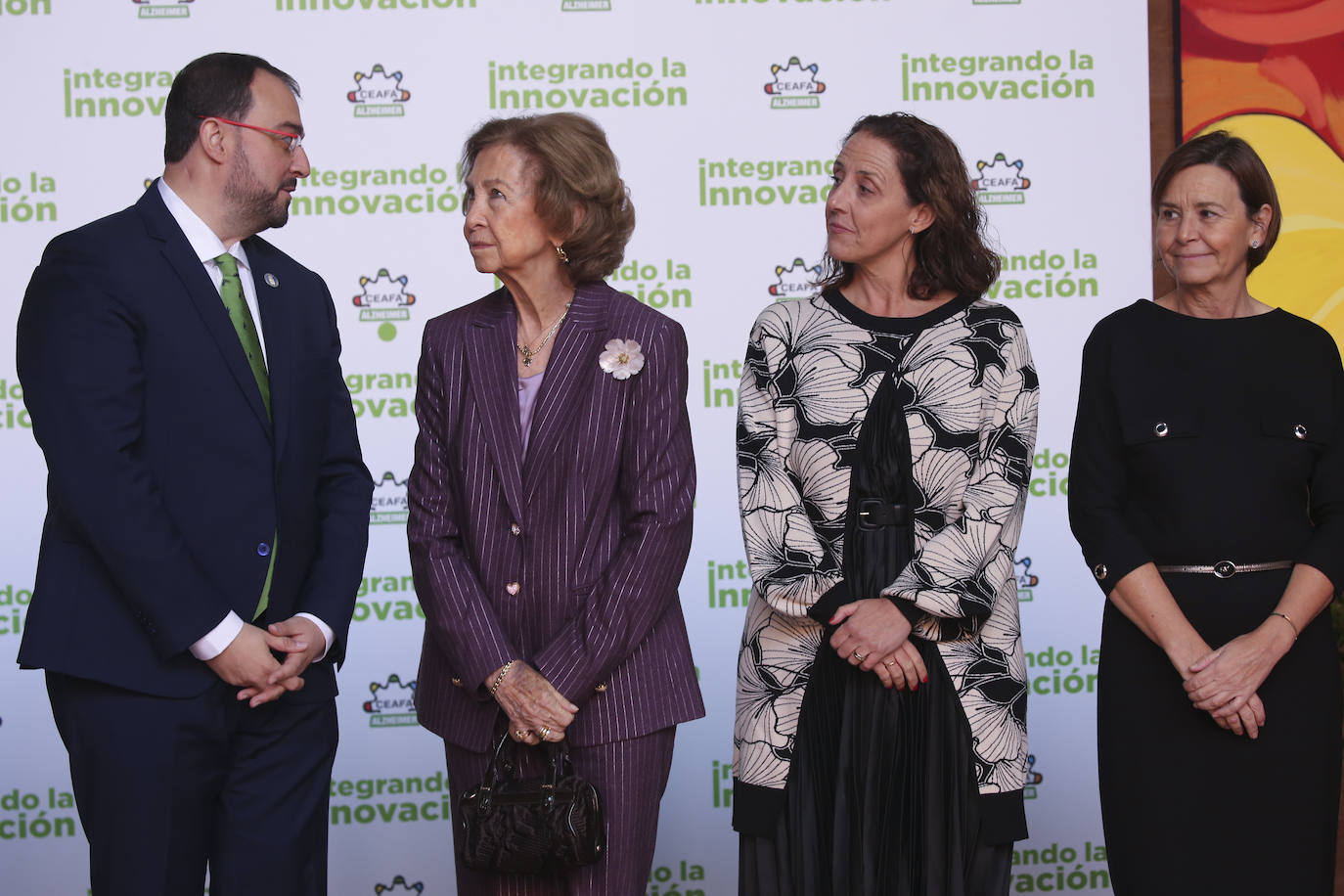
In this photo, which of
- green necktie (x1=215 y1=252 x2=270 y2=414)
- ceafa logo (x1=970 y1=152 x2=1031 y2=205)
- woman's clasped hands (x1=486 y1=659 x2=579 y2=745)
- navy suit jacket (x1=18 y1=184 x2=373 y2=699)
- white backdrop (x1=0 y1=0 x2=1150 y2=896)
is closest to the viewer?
navy suit jacket (x1=18 y1=184 x2=373 y2=699)

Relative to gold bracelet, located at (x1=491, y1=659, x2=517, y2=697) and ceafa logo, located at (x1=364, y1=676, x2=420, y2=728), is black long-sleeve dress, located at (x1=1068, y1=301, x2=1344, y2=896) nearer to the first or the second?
gold bracelet, located at (x1=491, y1=659, x2=517, y2=697)

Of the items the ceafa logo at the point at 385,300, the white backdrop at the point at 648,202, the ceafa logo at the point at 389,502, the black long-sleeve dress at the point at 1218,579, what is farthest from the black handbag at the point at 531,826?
the ceafa logo at the point at 385,300

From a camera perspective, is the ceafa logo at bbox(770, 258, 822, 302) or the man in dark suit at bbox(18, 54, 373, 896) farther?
the ceafa logo at bbox(770, 258, 822, 302)

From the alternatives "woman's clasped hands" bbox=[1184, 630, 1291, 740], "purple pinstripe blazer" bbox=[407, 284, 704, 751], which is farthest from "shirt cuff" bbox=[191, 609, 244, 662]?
"woman's clasped hands" bbox=[1184, 630, 1291, 740]

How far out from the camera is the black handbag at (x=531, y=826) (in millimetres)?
2045

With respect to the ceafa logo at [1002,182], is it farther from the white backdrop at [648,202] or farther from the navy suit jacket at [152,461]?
the navy suit jacket at [152,461]

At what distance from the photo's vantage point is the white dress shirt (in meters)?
2.09

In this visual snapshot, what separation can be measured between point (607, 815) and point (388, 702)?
202 centimetres

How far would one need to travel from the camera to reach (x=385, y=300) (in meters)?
4.11

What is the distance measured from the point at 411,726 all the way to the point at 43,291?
2.30 meters

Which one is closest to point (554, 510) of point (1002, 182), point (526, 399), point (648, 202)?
point (526, 399)

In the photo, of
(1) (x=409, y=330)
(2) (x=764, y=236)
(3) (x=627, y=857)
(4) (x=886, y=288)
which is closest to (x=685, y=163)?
(2) (x=764, y=236)

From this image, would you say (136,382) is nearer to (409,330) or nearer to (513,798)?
(513,798)

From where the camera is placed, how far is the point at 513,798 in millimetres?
2064
